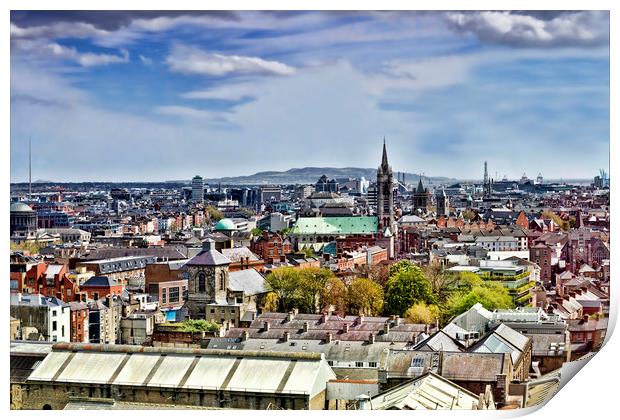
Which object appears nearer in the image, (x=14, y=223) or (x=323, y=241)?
(x=14, y=223)

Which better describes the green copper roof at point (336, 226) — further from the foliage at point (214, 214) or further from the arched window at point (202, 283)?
the arched window at point (202, 283)

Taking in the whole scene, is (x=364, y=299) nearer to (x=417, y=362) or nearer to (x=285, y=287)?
(x=285, y=287)

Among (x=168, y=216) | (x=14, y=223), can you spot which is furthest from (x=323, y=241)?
(x=168, y=216)

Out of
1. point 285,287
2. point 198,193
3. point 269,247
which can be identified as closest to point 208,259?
point 285,287

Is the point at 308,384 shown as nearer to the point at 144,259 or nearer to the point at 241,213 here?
the point at 144,259

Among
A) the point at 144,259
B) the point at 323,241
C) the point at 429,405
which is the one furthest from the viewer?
the point at 323,241

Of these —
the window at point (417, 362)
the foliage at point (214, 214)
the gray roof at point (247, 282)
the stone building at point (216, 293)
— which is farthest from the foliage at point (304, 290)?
the foliage at point (214, 214)

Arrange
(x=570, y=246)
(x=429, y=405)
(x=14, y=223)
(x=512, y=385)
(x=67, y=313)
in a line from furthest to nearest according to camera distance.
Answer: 1. (x=14, y=223)
2. (x=570, y=246)
3. (x=67, y=313)
4. (x=512, y=385)
5. (x=429, y=405)

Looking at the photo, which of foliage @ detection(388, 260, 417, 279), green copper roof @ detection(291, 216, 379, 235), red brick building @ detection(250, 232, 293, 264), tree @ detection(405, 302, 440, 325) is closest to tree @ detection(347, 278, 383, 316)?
tree @ detection(405, 302, 440, 325)
